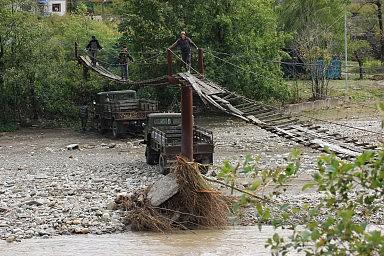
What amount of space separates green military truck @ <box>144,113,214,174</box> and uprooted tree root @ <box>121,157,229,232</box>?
111 inches

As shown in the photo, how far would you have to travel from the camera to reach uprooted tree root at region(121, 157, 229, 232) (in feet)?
42.3

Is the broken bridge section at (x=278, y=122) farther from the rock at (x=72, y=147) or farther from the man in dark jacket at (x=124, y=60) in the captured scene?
the man in dark jacket at (x=124, y=60)

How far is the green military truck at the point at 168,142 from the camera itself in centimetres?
1716

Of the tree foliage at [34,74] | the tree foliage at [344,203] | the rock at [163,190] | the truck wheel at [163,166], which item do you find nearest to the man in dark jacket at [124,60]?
the tree foliage at [34,74]

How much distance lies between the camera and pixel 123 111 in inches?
1009

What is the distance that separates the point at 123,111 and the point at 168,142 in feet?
27.6

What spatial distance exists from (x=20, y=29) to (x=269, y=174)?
90.8 ft

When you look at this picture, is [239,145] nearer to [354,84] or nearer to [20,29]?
[20,29]

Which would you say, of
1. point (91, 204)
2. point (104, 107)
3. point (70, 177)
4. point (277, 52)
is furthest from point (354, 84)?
point (91, 204)

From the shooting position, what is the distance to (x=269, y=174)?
374 centimetres

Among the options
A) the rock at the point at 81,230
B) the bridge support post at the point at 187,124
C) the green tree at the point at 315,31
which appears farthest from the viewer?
the green tree at the point at 315,31

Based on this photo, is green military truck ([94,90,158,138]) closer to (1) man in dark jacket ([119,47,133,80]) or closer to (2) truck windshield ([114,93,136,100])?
(2) truck windshield ([114,93,136,100])

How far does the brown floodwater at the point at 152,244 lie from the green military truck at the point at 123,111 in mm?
12846

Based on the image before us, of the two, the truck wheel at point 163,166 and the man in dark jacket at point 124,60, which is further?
the man in dark jacket at point 124,60
